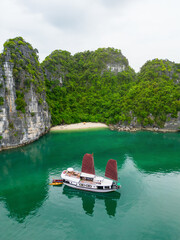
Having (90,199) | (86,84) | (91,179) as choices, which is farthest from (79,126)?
(90,199)

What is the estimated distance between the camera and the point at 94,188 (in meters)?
24.5

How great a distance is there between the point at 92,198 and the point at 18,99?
33.3 metres

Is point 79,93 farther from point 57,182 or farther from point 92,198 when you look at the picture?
point 92,198

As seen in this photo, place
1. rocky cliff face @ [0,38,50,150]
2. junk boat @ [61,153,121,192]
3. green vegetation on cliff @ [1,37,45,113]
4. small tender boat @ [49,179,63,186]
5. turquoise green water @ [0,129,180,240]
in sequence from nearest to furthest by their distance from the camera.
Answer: turquoise green water @ [0,129,180,240] → junk boat @ [61,153,121,192] → small tender boat @ [49,179,63,186] → rocky cliff face @ [0,38,50,150] → green vegetation on cliff @ [1,37,45,113]

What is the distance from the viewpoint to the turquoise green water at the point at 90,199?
17.7 meters

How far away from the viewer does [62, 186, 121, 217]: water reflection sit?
2100cm

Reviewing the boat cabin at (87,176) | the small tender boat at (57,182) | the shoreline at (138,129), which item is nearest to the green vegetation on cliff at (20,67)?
the small tender boat at (57,182)

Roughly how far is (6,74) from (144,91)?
172 ft

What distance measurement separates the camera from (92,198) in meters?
23.5

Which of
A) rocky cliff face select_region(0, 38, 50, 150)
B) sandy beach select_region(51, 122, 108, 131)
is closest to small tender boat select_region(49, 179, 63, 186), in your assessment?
rocky cliff face select_region(0, 38, 50, 150)

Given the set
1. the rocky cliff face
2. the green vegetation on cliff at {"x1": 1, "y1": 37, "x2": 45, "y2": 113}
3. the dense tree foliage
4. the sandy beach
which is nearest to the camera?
the rocky cliff face

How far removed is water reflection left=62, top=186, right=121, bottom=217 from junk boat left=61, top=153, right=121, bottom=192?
27.8 inches

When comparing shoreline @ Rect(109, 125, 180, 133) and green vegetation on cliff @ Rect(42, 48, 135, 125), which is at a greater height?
green vegetation on cliff @ Rect(42, 48, 135, 125)

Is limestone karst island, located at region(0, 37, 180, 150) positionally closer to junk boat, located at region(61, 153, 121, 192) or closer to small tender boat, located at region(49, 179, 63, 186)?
small tender boat, located at region(49, 179, 63, 186)
